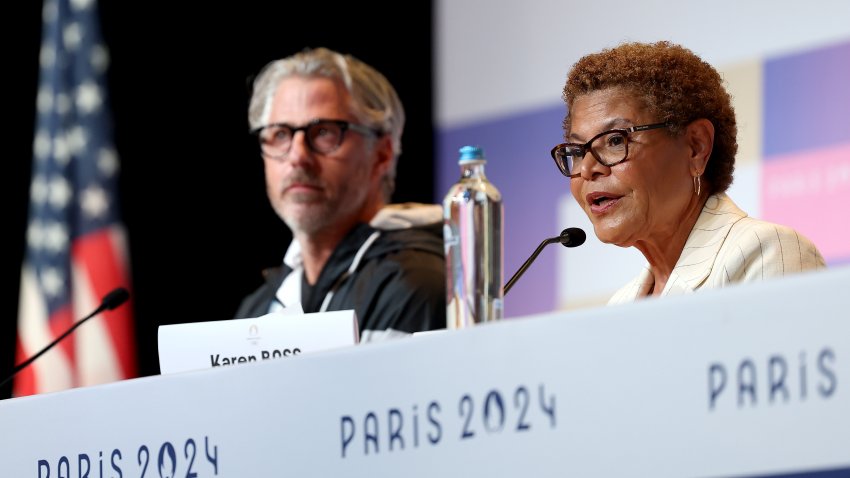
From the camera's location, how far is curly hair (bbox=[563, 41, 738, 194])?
247 cm

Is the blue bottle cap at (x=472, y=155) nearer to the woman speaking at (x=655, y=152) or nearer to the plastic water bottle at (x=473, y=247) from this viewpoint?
the plastic water bottle at (x=473, y=247)

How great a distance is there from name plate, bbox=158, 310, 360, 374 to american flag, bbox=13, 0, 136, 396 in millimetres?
2807

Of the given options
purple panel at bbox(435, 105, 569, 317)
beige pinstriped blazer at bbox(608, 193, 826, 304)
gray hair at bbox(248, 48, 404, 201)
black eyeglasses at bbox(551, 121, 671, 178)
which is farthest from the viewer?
purple panel at bbox(435, 105, 569, 317)

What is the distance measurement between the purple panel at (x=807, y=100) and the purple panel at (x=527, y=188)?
0.84 metres

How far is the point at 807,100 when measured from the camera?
362cm

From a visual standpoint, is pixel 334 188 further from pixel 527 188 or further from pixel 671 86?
pixel 671 86

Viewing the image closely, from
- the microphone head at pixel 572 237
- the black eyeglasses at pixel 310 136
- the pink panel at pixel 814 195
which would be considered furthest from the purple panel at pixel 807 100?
the microphone head at pixel 572 237

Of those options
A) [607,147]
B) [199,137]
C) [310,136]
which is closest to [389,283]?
[310,136]

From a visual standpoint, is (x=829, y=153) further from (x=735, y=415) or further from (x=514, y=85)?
(x=735, y=415)

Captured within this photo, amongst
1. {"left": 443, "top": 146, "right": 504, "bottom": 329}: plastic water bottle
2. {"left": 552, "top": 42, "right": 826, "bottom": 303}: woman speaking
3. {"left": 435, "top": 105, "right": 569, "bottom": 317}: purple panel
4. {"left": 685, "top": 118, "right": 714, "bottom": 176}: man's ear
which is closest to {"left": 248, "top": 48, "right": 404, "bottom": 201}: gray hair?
{"left": 435, "top": 105, "right": 569, "bottom": 317}: purple panel

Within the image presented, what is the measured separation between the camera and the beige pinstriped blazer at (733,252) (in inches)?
86.8

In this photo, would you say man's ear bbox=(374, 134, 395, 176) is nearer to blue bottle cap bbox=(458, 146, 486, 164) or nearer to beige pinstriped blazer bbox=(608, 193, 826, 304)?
beige pinstriped blazer bbox=(608, 193, 826, 304)

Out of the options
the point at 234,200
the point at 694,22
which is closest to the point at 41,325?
the point at 234,200

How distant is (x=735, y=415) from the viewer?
1.21 metres
